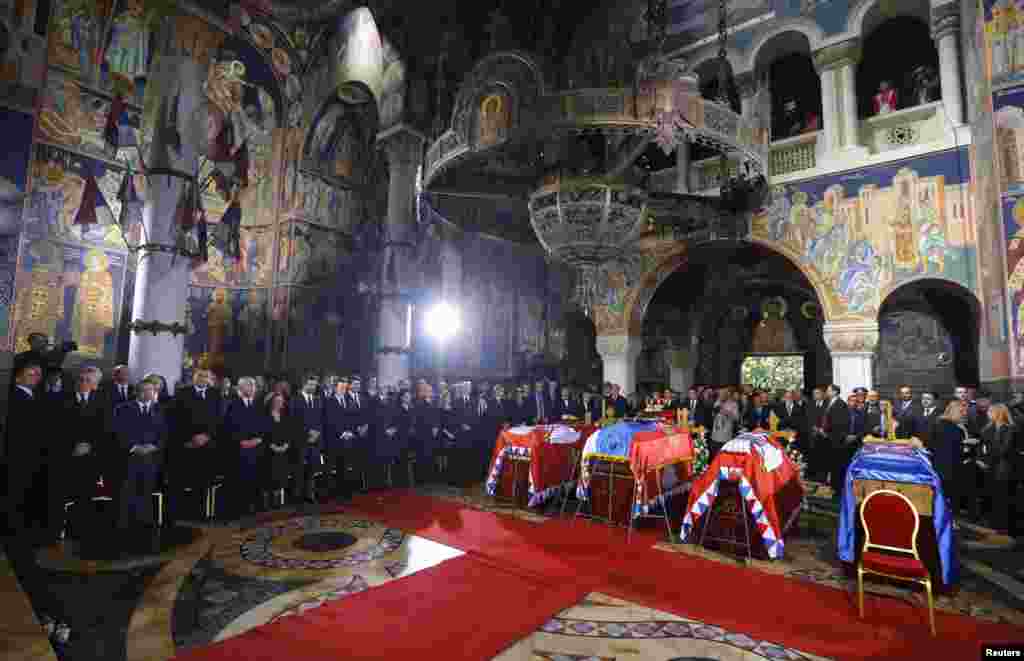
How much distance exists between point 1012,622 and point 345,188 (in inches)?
599

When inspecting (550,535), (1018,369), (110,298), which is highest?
(110,298)

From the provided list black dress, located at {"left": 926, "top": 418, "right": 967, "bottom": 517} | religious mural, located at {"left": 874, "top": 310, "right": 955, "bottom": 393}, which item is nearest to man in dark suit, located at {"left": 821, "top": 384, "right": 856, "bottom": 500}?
black dress, located at {"left": 926, "top": 418, "right": 967, "bottom": 517}

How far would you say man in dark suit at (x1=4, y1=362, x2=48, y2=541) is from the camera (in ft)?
17.2

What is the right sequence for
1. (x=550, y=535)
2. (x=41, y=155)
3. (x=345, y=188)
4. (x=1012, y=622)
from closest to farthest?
(x=1012, y=622) → (x=550, y=535) → (x=41, y=155) → (x=345, y=188)

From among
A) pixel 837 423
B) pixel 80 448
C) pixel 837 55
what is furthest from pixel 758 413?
pixel 80 448

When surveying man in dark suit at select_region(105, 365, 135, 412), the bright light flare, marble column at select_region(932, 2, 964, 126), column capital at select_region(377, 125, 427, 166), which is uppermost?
marble column at select_region(932, 2, 964, 126)

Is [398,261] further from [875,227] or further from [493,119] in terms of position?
[875,227]

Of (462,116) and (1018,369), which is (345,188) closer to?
(462,116)

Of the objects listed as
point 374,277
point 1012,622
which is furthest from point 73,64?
point 1012,622

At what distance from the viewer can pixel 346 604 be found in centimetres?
384

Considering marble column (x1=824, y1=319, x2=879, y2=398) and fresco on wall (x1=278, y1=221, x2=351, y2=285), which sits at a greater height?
fresco on wall (x1=278, y1=221, x2=351, y2=285)

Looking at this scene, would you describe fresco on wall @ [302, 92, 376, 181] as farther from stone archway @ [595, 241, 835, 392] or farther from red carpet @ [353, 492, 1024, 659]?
red carpet @ [353, 492, 1024, 659]

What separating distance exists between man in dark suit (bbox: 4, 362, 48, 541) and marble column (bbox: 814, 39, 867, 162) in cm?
1346

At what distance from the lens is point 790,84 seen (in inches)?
510
